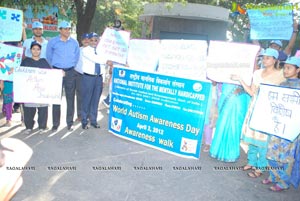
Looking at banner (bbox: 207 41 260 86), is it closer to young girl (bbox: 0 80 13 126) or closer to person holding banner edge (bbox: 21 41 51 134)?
person holding banner edge (bbox: 21 41 51 134)

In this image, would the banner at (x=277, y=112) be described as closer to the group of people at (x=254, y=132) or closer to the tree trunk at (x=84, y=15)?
the group of people at (x=254, y=132)

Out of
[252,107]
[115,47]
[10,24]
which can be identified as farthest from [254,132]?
[10,24]

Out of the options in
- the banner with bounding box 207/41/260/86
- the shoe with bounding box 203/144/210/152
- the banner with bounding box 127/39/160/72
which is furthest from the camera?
the shoe with bounding box 203/144/210/152

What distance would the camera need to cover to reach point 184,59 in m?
5.50

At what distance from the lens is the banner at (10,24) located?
607 centimetres

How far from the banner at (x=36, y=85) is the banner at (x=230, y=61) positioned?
282 centimetres

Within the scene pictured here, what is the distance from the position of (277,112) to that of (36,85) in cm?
417

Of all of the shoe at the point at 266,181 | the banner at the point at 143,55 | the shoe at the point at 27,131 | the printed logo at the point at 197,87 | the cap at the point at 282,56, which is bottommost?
the shoe at the point at 27,131

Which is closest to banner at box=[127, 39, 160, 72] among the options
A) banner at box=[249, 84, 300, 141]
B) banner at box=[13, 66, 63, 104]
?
banner at box=[13, 66, 63, 104]

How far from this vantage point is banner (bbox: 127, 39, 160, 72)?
5965 mm

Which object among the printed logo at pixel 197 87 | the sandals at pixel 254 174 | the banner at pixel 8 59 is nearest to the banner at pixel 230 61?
the printed logo at pixel 197 87

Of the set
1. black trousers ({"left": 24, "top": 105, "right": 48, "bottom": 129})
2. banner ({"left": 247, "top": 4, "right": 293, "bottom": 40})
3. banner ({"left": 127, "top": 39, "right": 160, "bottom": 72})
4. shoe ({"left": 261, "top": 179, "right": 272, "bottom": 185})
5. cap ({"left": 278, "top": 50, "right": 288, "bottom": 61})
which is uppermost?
banner ({"left": 247, "top": 4, "right": 293, "bottom": 40})

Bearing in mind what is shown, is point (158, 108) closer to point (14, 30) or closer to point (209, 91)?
point (209, 91)

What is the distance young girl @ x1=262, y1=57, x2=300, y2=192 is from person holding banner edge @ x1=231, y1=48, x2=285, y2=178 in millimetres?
196
